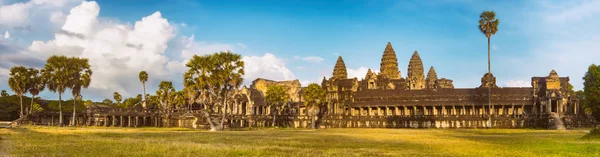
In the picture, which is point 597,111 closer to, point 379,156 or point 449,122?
point 449,122

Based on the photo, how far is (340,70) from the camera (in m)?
146

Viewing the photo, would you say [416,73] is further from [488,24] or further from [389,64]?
[488,24]

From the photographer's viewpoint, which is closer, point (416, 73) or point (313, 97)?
point (313, 97)

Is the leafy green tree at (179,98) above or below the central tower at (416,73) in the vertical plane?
below

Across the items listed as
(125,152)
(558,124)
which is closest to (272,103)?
(558,124)

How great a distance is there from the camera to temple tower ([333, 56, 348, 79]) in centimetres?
14438

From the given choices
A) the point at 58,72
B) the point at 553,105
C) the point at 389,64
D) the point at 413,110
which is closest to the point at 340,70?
the point at 389,64

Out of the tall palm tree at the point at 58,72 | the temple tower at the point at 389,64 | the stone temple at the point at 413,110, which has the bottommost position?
the stone temple at the point at 413,110

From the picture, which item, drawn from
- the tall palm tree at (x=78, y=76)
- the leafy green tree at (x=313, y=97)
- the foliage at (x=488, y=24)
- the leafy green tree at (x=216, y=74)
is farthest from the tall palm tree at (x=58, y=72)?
the foliage at (x=488, y=24)

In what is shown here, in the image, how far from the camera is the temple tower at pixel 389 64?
14462 centimetres

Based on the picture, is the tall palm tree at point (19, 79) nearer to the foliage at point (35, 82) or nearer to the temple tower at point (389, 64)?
the foliage at point (35, 82)

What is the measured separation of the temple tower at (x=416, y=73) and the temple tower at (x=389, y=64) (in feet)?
15.5

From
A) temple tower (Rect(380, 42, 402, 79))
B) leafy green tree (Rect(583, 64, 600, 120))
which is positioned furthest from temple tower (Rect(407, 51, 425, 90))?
leafy green tree (Rect(583, 64, 600, 120))

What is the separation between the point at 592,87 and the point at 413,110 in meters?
34.7
